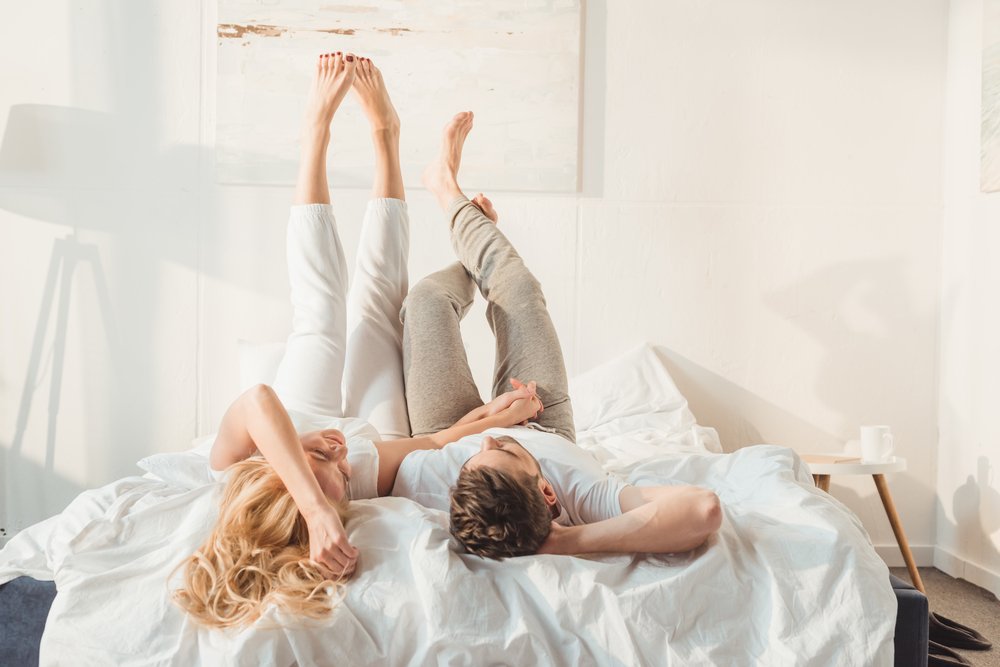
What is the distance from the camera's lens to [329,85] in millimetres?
2877

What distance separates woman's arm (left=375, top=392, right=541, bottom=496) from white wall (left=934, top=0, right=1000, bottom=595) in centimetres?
196

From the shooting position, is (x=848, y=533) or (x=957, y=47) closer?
(x=848, y=533)

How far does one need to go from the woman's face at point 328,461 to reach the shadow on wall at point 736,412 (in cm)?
217

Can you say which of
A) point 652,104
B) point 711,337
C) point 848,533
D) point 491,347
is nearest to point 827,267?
point 711,337

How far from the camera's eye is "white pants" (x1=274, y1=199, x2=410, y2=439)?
2.48m

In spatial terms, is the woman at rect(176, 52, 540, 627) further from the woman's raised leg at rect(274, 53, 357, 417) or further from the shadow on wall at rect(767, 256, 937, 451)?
the shadow on wall at rect(767, 256, 937, 451)

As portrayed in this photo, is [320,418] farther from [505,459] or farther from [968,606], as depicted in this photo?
[968,606]

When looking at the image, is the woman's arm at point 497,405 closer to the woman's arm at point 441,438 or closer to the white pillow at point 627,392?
the woman's arm at point 441,438

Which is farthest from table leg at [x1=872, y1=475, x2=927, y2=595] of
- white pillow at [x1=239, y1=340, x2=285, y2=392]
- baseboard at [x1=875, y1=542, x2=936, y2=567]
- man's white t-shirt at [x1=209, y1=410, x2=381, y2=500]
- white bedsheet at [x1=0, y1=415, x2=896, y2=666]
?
white pillow at [x1=239, y1=340, x2=285, y2=392]

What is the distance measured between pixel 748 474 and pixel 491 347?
187 cm

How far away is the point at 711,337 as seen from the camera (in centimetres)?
375

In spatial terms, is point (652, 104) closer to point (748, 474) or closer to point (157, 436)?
point (748, 474)

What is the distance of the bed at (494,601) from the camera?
4.56 ft

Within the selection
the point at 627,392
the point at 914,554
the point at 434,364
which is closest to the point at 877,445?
the point at 914,554
